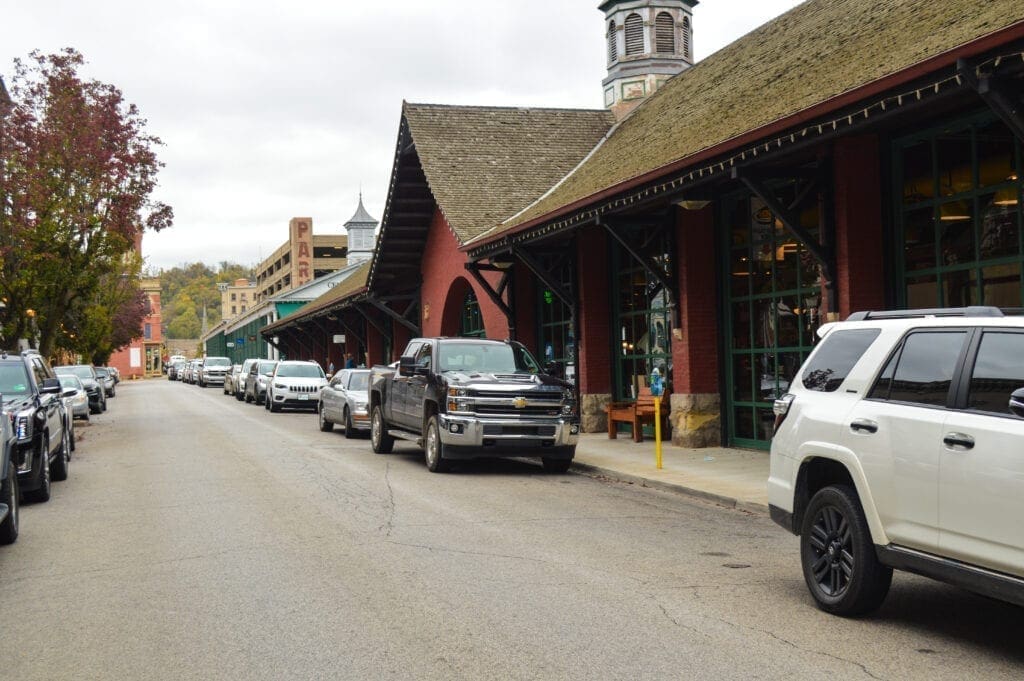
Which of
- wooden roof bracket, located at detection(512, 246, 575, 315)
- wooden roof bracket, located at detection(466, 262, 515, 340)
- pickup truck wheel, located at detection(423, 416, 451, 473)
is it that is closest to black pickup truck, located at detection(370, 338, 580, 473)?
pickup truck wheel, located at detection(423, 416, 451, 473)

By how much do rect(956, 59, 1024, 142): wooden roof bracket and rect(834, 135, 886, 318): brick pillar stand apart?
4.22 meters

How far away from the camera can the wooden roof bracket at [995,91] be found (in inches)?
363

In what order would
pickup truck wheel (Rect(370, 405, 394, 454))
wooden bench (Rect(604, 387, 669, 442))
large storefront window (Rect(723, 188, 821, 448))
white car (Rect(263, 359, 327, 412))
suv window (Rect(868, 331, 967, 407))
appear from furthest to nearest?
white car (Rect(263, 359, 327, 412)) → wooden bench (Rect(604, 387, 669, 442)) → pickup truck wheel (Rect(370, 405, 394, 454)) → large storefront window (Rect(723, 188, 821, 448)) → suv window (Rect(868, 331, 967, 407))

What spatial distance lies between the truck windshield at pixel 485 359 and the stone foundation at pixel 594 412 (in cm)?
515

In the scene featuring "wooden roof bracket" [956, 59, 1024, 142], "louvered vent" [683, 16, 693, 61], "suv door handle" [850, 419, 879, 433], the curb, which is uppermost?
"louvered vent" [683, 16, 693, 61]

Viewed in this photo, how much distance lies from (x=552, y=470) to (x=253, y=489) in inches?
178

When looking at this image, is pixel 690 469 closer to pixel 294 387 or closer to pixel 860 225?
pixel 860 225

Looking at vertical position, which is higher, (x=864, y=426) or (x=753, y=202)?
(x=753, y=202)

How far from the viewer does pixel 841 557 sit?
21.7 ft

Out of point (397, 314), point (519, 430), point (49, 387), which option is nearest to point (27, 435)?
point (49, 387)

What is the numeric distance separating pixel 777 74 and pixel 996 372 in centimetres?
1277

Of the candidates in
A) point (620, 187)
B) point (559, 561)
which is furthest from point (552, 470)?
point (559, 561)

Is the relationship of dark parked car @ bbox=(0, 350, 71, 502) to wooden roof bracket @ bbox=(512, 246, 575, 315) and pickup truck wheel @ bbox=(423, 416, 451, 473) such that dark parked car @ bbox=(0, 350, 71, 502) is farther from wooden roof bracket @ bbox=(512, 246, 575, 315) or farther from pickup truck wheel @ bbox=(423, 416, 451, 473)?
wooden roof bracket @ bbox=(512, 246, 575, 315)

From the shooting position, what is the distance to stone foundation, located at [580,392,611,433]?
861 inches
